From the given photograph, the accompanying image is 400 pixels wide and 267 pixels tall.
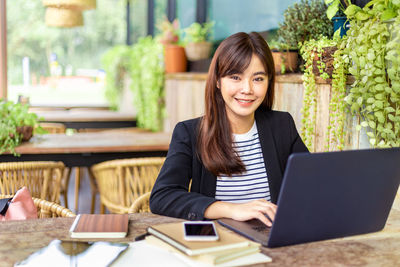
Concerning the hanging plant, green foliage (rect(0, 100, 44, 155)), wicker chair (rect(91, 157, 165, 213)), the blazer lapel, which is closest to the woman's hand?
the blazer lapel

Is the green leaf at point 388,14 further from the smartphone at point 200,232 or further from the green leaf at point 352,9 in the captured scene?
the smartphone at point 200,232

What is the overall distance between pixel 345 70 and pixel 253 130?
0.47 metres

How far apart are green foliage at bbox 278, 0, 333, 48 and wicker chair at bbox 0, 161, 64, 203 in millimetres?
1512

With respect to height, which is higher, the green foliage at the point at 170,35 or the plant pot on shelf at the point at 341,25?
the green foliage at the point at 170,35

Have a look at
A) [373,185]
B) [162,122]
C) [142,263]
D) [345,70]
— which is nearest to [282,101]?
[345,70]

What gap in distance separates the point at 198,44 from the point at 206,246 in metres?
3.40

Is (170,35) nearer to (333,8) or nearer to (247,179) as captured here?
(333,8)

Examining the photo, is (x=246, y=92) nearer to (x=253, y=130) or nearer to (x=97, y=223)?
(x=253, y=130)

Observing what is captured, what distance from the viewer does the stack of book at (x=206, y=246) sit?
3.80 ft

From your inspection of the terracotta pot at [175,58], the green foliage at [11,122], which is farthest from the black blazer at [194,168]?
the terracotta pot at [175,58]

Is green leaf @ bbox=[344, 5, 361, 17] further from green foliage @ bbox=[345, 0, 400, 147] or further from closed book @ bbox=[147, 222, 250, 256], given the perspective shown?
closed book @ bbox=[147, 222, 250, 256]

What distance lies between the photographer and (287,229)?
1.26m

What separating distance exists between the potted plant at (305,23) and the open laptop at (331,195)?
1.14 m

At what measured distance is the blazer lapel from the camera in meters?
1.91
